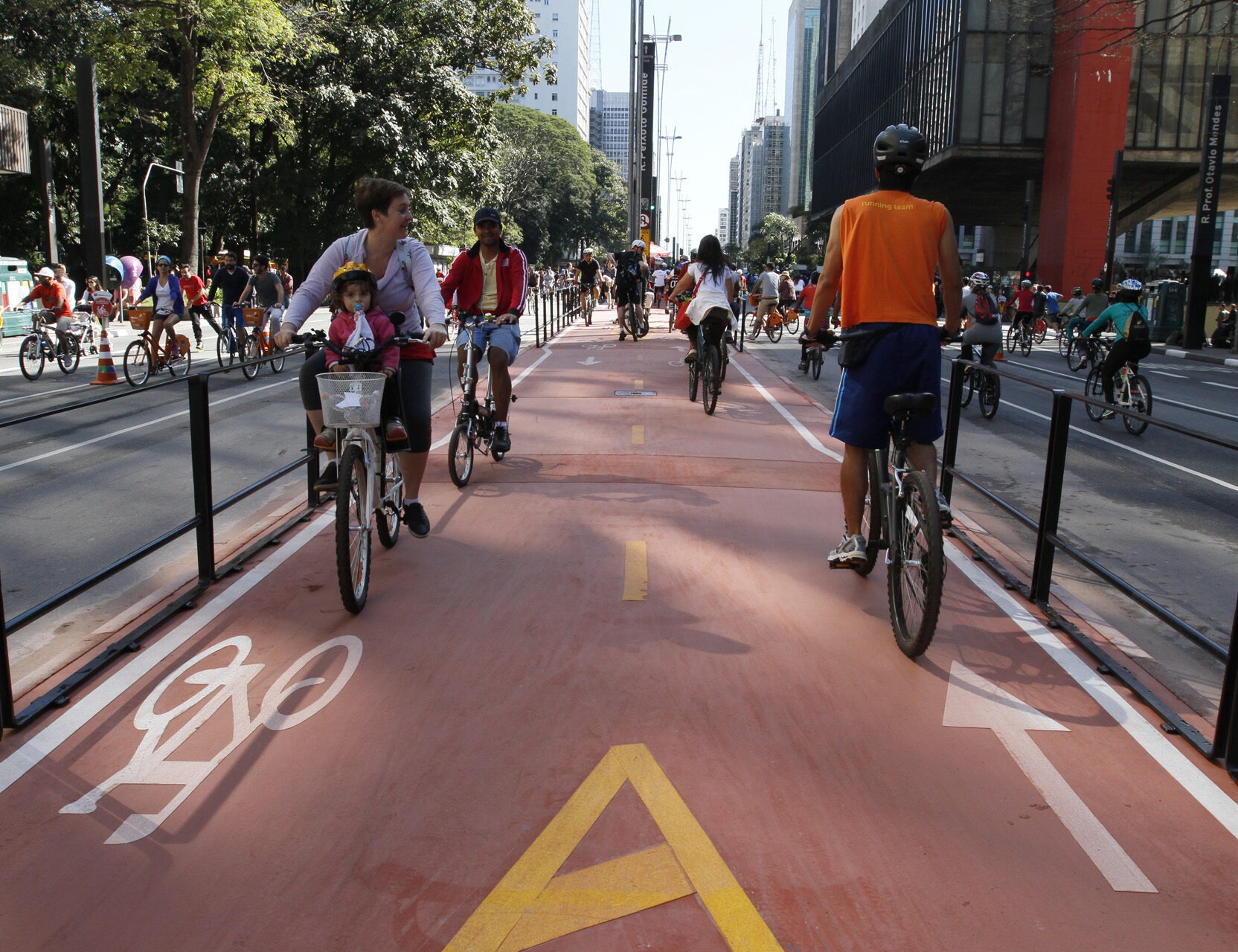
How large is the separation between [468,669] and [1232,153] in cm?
4997

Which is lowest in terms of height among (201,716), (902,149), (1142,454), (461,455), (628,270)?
(201,716)

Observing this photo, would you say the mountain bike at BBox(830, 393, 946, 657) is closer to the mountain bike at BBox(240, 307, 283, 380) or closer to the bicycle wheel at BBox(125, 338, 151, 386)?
the bicycle wheel at BBox(125, 338, 151, 386)

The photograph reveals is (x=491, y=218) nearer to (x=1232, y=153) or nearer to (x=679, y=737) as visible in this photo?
(x=679, y=737)

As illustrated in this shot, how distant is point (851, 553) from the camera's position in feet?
18.1

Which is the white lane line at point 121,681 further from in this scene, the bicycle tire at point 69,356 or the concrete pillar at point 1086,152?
the concrete pillar at point 1086,152

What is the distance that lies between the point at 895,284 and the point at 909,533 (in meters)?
1.12

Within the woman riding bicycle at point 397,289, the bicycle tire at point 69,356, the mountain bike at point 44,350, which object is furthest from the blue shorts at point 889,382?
the bicycle tire at point 69,356

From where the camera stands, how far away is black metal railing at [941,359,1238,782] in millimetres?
3799

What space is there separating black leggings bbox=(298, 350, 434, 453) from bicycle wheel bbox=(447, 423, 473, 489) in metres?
1.72

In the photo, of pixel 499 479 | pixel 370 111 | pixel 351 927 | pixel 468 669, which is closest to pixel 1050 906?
pixel 351 927

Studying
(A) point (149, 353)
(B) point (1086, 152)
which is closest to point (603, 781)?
(A) point (149, 353)

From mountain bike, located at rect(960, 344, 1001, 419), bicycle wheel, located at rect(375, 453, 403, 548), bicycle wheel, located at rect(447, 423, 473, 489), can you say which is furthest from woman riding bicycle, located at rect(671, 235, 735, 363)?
bicycle wheel, located at rect(375, 453, 403, 548)

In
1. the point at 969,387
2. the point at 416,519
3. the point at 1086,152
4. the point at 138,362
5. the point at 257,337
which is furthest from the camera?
the point at 1086,152

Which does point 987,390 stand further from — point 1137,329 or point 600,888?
point 600,888
